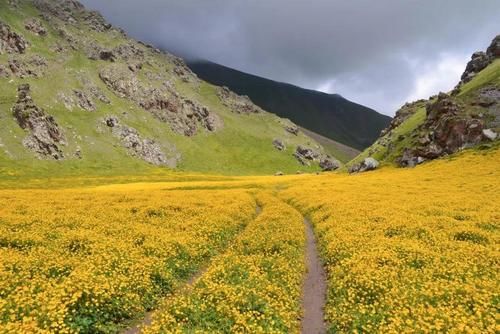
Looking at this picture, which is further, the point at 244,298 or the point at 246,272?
the point at 246,272

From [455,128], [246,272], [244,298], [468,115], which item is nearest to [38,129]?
[455,128]

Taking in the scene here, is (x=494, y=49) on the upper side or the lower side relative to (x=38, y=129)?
upper

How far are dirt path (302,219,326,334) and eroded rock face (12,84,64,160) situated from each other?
159588 mm

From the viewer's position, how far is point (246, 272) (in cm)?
2227

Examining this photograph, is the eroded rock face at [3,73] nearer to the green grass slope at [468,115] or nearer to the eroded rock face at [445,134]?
the green grass slope at [468,115]

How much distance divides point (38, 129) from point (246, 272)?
17314 cm

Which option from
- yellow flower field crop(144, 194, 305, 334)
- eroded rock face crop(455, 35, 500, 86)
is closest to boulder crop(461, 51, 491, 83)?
eroded rock face crop(455, 35, 500, 86)

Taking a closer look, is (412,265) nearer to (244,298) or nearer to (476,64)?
(244,298)

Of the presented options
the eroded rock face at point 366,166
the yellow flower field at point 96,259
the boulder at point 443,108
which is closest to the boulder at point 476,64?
the boulder at point 443,108

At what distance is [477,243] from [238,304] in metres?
19.9

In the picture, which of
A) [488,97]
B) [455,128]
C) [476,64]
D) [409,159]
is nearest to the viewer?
[455,128]

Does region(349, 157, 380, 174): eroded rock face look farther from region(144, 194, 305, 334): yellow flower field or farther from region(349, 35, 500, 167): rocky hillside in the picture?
region(144, 194, 305, 334): yellow flower field

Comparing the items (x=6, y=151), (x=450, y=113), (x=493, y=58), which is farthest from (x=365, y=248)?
(x=493, y=58)

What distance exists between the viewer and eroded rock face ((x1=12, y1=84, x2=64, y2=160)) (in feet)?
545
